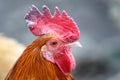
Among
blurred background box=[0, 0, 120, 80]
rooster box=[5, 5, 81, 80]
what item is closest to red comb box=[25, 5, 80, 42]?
rooster box=[5, 5, 81, 80]

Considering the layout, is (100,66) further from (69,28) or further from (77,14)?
(69,28)

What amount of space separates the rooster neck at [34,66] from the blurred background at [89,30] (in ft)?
5.05

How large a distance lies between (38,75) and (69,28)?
32 cm

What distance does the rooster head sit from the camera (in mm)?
3102

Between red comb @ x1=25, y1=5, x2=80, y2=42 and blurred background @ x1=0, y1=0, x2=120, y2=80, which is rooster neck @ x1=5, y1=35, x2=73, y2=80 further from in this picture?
blurred background @ x1=0, y1=0, x2=120, y2=80

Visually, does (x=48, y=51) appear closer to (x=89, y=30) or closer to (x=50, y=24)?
(x=50, y=24)

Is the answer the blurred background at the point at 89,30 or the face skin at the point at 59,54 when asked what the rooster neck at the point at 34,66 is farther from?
the blurred background at the point at 89,30

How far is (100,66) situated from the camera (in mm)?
4777

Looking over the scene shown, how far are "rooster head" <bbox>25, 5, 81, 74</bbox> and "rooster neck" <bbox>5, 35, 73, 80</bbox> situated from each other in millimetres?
28

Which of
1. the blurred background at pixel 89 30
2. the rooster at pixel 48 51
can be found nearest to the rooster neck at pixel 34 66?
the rooster at pixel 48 51

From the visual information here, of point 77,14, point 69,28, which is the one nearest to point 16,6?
point 77,14

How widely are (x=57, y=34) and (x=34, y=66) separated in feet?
0.72

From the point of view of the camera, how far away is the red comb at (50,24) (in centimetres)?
314

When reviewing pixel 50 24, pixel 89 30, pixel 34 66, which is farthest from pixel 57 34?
pixel 89 30
